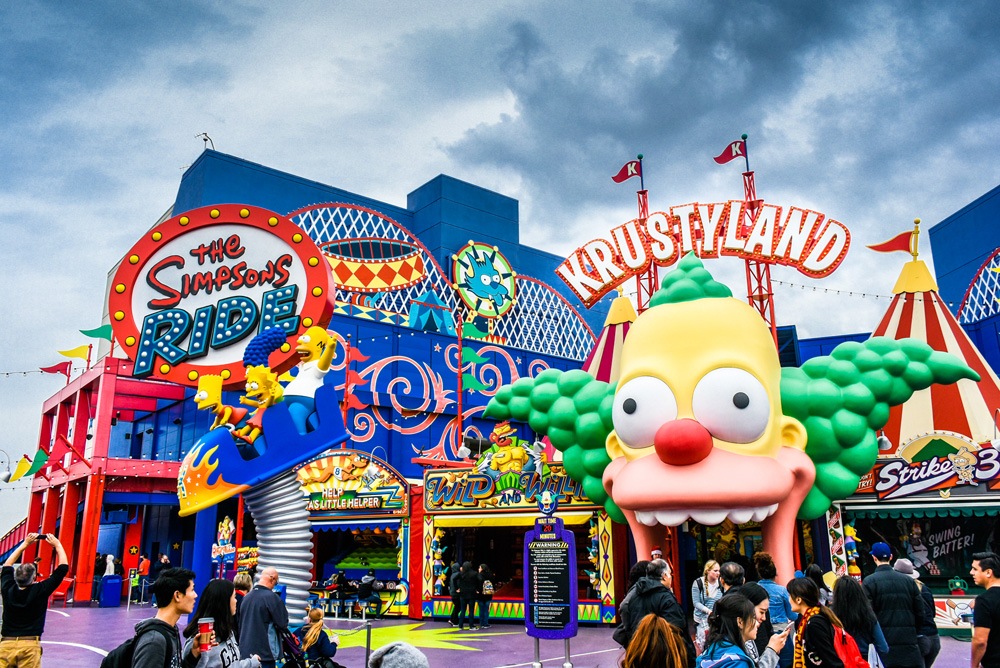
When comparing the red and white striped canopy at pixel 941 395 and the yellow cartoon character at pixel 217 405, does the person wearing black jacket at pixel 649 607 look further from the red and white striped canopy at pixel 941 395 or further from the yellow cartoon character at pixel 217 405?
the red and white striped canopy at pixel 941 395

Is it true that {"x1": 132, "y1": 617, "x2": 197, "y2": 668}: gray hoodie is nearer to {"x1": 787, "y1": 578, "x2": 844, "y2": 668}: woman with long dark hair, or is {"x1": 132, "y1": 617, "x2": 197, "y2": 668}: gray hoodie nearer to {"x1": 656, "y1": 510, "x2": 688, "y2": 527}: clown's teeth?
{"x1": 787, "y1": 578, "x2": 844, "y2": 668}: woman with long dark hair

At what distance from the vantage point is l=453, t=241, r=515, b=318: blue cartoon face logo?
30391mm

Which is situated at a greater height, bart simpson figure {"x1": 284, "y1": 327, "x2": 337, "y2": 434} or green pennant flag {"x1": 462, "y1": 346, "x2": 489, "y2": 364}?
→ green pennant flag {"x1": 462, "y1": 346, "x2": 489, "y2": 364}

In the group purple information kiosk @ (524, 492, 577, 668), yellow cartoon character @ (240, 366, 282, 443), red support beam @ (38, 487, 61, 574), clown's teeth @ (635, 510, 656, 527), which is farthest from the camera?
red support beam @ (38, 487, 61, 574)

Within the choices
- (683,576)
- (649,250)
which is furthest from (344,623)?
(649,250)

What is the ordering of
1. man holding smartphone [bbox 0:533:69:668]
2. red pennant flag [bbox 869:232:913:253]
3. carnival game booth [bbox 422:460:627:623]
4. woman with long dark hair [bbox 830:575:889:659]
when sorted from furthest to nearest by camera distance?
red pennant flag [bbox 869:232:913:253], carnival game booth [bbox 422:460:627:623], man holding smartphone [bbox 0:533:69:668], woman with long dark hair [bbox 830:575:889:659]

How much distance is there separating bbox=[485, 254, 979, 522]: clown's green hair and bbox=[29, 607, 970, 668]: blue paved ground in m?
2.53

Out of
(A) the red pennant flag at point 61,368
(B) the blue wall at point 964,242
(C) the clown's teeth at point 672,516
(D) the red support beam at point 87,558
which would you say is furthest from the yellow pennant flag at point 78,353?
(B) the blue wall at point 964,242

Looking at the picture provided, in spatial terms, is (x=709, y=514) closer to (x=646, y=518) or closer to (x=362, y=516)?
(x=646, y=518)

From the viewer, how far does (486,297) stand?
31172 mm

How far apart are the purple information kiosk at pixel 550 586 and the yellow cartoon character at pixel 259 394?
385 cm

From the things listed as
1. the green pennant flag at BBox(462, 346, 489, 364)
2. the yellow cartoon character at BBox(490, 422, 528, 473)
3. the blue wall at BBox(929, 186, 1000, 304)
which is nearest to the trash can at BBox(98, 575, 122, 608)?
the yellow cartoon character at BBox(490, 422, 528, 473)

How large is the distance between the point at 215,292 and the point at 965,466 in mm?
12173

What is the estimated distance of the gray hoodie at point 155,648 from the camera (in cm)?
364
